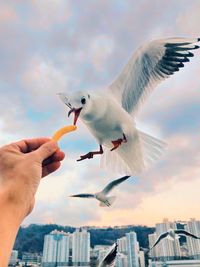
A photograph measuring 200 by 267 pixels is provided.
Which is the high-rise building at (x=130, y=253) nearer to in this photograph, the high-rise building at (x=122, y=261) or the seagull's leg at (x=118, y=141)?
the high-rise building at (x=122, y=261)

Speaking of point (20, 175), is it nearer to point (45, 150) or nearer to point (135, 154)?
point (45, 150)

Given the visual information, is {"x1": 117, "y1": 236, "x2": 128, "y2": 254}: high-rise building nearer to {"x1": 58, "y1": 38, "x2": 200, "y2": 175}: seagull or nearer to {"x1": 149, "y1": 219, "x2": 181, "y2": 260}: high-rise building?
{"x1": 149, "y1": 219, "x2": 181, "y2": 260}: high-rise building

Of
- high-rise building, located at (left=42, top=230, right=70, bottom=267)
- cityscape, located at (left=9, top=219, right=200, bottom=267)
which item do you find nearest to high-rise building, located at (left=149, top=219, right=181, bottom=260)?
cityscape, located at (left=9, top=219, right=200, bottom=267)

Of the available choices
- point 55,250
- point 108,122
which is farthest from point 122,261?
point 108,122

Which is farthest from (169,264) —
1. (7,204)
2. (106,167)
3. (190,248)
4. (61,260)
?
(7,204)

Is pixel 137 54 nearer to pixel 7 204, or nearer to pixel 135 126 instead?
pixel 135 126

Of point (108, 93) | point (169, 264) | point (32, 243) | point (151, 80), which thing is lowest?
point (108, 93)

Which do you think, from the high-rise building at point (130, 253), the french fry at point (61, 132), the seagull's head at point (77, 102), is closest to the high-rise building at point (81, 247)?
the high-rise building at point (130, 253)
